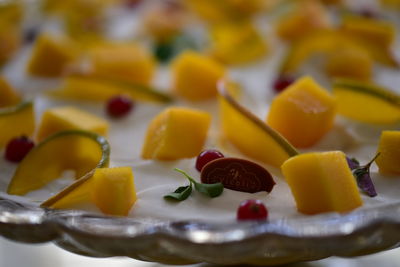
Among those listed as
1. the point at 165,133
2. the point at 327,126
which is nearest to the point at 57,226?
the point at 165,133

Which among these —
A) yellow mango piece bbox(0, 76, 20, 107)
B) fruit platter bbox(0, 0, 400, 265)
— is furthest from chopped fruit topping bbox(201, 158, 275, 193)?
yellow mango piece bbox(0, 76, 20, 107)

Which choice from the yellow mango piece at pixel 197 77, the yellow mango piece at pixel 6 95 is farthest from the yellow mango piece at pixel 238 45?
the yellow mango piece at pixel 6 95

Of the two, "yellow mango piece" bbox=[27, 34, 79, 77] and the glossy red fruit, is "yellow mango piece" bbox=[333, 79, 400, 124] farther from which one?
"yellow mango piece" bbox=[27, 34, 79, 77]

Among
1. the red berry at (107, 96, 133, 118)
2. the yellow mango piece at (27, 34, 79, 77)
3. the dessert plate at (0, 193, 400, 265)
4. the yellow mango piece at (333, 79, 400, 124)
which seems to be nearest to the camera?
the dessert plate at (0, 193, 400, 265)

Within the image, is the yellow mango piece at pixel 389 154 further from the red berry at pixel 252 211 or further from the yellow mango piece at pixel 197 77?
→ the yellow mango piece at pixel 197 77

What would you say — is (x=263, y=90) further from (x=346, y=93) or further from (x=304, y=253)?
(x=304, y=253)
